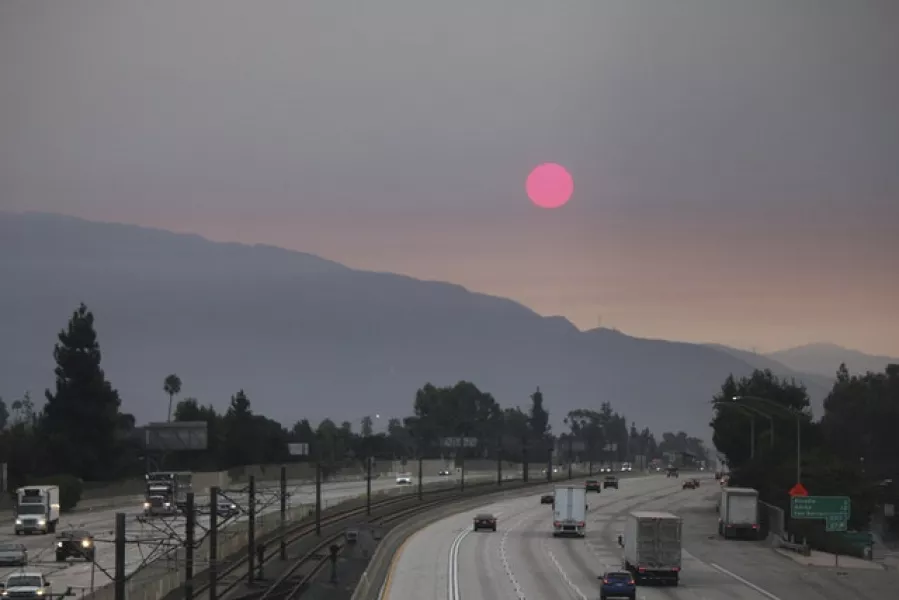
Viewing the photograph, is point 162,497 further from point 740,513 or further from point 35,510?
point 740,513

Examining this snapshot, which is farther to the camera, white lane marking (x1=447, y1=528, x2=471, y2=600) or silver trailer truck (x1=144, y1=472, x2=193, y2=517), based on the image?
silver trailer truck (x1=144, y1=472, x2=193, y2=517)

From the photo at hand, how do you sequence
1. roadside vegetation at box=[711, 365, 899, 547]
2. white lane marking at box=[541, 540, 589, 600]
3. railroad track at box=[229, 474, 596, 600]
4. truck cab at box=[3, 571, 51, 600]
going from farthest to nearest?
roadside vegetation at box=[711, 365, 899, 547]
railroad track at box=[229, 474, 596, 600]
white lane marking at box=[541, 540, 589, 600]
truck cab at box=[3, 571, 51, 600]

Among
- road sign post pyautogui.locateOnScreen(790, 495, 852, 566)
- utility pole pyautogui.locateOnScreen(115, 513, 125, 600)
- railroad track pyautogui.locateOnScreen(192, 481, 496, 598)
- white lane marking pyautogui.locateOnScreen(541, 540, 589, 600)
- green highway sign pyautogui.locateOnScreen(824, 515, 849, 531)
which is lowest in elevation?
railroad track pyautogui.locateOnScreen(192, 481, 496, 598)

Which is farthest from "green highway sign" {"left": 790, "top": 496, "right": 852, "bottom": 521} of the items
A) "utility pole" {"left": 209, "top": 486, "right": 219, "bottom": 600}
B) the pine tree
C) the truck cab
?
the pine tree

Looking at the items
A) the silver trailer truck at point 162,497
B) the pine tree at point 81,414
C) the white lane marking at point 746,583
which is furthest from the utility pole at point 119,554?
the pine tree at point 81,414

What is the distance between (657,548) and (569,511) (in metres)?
35.2

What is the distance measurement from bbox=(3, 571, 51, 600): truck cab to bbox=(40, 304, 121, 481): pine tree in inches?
4445

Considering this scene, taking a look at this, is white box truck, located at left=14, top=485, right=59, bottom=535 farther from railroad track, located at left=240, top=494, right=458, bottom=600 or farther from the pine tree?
the pine tree

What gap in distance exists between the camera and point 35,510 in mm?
106750

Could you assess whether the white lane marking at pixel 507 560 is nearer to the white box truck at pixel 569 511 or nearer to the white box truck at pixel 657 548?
the white box truck at pixel 569 511

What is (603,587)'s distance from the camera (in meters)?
59.0

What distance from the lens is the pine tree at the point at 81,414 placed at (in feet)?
563

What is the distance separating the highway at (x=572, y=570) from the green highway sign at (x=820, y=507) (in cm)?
338

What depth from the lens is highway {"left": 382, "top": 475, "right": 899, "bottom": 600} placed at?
64125 mm
